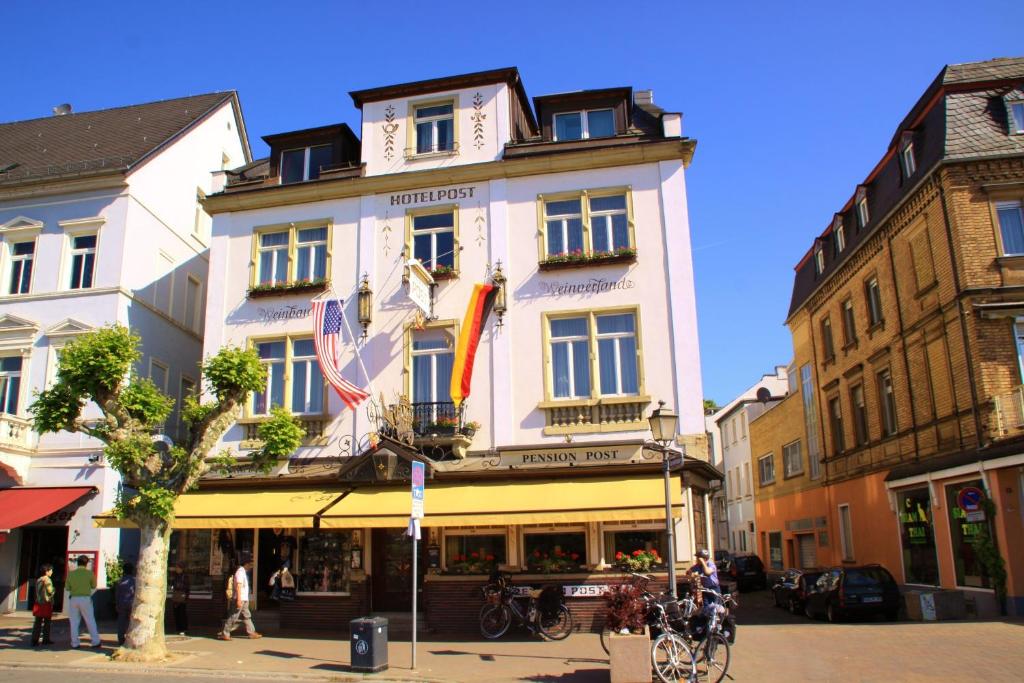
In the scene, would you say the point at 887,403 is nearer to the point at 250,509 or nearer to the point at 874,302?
the point at 874,302

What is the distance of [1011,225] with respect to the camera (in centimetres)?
2092

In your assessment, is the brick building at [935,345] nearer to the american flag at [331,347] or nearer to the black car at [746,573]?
the black car at [746,573]

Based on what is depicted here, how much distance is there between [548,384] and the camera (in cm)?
1853

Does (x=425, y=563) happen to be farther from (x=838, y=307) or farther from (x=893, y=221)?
(x=838, y=307)

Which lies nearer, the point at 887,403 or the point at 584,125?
the point at 584,125

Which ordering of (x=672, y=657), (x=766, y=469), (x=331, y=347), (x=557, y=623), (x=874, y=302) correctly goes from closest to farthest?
(x=672, y=657) → (x=557, y=623) → (x=331, y=347) → (x=874, y=302) → (x=766, y=469)

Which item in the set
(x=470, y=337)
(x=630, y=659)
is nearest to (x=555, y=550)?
(x=470, y=337)

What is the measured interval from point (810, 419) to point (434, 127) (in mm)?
21935

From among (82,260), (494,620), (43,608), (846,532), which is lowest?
(494,620)

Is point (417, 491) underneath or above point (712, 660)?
above

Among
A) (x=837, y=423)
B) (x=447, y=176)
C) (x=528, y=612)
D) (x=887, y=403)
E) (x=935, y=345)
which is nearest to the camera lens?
(x=528, y=612)

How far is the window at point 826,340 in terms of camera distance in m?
32.2

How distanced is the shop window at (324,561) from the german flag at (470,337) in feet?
14.7

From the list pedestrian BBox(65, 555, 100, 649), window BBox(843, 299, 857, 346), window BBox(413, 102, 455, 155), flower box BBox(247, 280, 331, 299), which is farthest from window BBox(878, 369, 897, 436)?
pedestrian BBox(65, 555, 100, 649)
